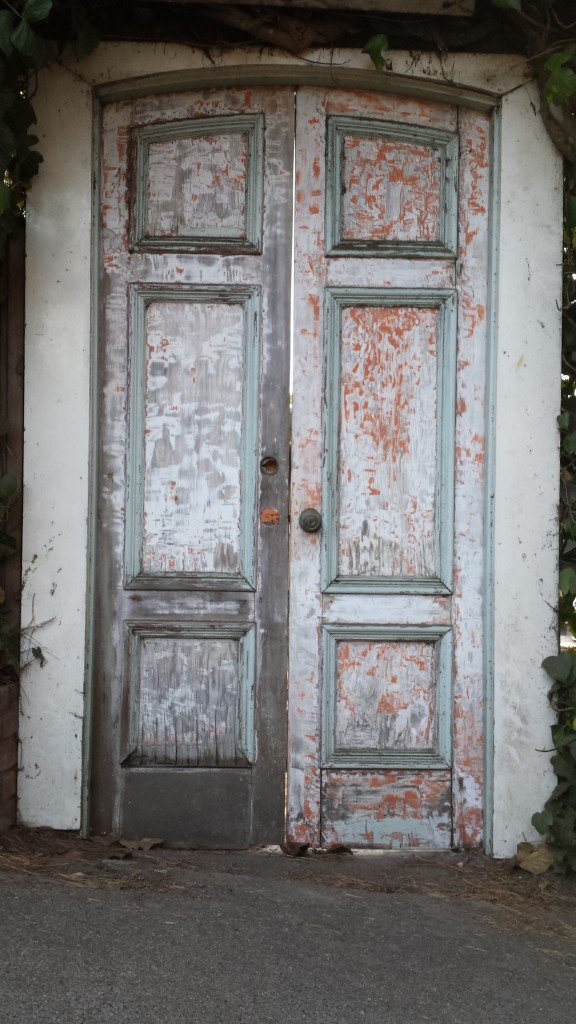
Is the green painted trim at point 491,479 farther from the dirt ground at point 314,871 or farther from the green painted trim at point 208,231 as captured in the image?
A: the green painted trim at point 208,231

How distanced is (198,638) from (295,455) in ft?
2.50

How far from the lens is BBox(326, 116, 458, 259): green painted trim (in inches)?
142

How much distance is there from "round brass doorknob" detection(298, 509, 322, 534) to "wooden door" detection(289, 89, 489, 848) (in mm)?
35

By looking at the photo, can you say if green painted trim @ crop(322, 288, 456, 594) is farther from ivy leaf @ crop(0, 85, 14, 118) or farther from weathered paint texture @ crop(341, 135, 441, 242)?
ivy leaf @ crop(0, 85, 14, 118)

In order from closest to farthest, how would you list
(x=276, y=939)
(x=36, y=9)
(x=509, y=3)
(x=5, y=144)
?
(x=276, y=939)
(x=36, y=9)
(x=509, y=3)
(x=5, y=144)

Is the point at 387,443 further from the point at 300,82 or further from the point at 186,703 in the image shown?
the point at 300,82

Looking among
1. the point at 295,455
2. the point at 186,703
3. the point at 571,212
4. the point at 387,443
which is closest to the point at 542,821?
the point at 186,703

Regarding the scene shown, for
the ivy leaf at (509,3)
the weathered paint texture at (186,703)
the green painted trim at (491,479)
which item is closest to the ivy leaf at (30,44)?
the ivy leaf at (509,3)

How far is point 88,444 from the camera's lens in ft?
11.6

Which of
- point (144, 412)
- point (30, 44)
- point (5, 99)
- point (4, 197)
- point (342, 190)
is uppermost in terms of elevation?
point (30, 44)

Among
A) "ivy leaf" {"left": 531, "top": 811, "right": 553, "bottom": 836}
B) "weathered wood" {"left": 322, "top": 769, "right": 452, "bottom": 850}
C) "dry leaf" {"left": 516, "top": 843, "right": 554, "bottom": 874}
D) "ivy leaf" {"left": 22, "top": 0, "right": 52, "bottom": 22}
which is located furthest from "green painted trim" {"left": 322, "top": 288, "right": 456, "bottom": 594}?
"ivy leaf" {"left": 22, "top": 0, "right": 52, "bottom": 22}

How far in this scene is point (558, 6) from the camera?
3.42m

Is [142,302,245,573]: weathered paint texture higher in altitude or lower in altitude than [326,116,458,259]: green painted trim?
lower

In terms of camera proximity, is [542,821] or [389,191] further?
[389,191]
